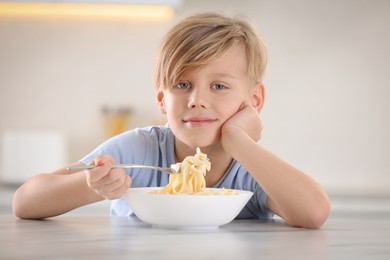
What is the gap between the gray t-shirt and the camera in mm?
1474

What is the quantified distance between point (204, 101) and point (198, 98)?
0.05 ft

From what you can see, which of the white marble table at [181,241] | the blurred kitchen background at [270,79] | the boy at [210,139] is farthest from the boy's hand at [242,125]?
the blurred kitchen background at [270,79]

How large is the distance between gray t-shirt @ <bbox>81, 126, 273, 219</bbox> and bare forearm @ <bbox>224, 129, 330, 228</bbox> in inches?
7.4

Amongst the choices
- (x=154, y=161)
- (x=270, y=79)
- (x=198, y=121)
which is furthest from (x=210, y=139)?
(x=270, y=79)

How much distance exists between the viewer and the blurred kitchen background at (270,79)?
3369 millimetres

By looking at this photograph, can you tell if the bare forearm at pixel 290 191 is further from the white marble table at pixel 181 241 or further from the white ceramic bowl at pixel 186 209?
the white ceramic bowl at pixel 186 209

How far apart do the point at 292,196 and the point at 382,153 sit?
7.50 ft

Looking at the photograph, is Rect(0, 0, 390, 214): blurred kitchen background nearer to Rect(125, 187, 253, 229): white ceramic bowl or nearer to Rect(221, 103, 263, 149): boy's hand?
Rect(221, 103, 263, 149): boy's hand

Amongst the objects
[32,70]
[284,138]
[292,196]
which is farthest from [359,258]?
[32,70]

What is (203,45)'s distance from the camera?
1.43m

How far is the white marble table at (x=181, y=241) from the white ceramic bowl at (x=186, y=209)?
0.07ft

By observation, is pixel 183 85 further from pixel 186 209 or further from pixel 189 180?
pixel 186 209

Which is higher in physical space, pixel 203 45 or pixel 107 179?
pixel 203 45

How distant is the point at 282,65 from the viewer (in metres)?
3.41
